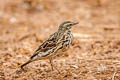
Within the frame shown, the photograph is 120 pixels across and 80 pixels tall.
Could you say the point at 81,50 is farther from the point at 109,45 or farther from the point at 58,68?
the point at 58,68

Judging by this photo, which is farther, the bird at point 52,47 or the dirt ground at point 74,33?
the dirt ground at point 74,33

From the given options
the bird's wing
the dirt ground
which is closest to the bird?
the bird's wing

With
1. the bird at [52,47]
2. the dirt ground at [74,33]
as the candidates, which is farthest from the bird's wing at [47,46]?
the dirt ground at [74,33]

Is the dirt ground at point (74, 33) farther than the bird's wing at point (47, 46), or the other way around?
the dirt ground at point (74, 33)

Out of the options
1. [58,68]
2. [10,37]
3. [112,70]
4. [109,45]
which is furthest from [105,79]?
[10,37]

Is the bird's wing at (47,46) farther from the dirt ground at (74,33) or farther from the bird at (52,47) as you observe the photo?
the dirt ground at (74,33)

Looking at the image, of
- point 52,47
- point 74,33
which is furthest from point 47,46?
point 74,33

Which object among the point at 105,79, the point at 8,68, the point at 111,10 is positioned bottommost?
the point at 105,79

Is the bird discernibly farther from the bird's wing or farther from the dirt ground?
the dirt ground
